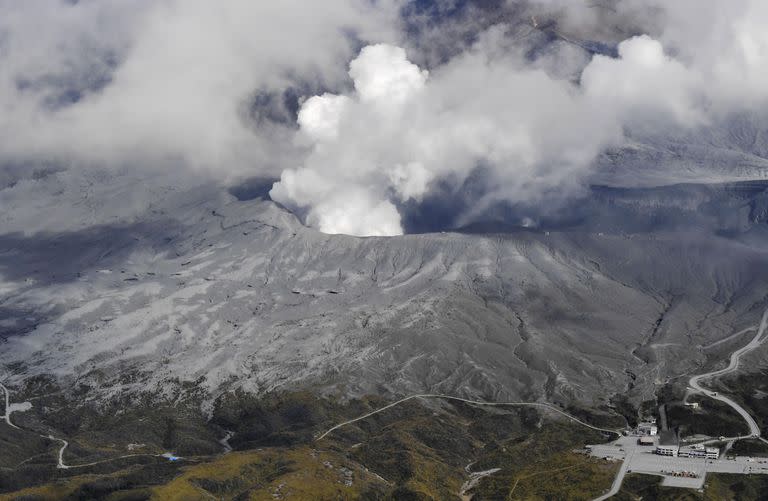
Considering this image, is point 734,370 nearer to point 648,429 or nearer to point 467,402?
point 648,429

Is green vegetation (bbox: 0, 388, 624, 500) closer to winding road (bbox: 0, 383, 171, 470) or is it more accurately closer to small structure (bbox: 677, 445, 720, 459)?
winding road (bbox: 0, 383, 171, 470)

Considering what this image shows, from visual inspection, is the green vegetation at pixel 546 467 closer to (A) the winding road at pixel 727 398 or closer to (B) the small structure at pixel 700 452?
(A) the winding road at pixel 727 398

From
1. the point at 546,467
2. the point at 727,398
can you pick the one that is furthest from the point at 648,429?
the point at 546,467

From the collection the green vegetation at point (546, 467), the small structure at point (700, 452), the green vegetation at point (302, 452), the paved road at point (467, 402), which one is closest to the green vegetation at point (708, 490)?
the green vegetation at point (546, 467)

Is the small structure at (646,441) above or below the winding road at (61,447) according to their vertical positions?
below

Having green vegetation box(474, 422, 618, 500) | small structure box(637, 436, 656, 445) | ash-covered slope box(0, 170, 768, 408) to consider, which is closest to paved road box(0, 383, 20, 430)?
ash-covered slope box(0, 170, 768, 408)
